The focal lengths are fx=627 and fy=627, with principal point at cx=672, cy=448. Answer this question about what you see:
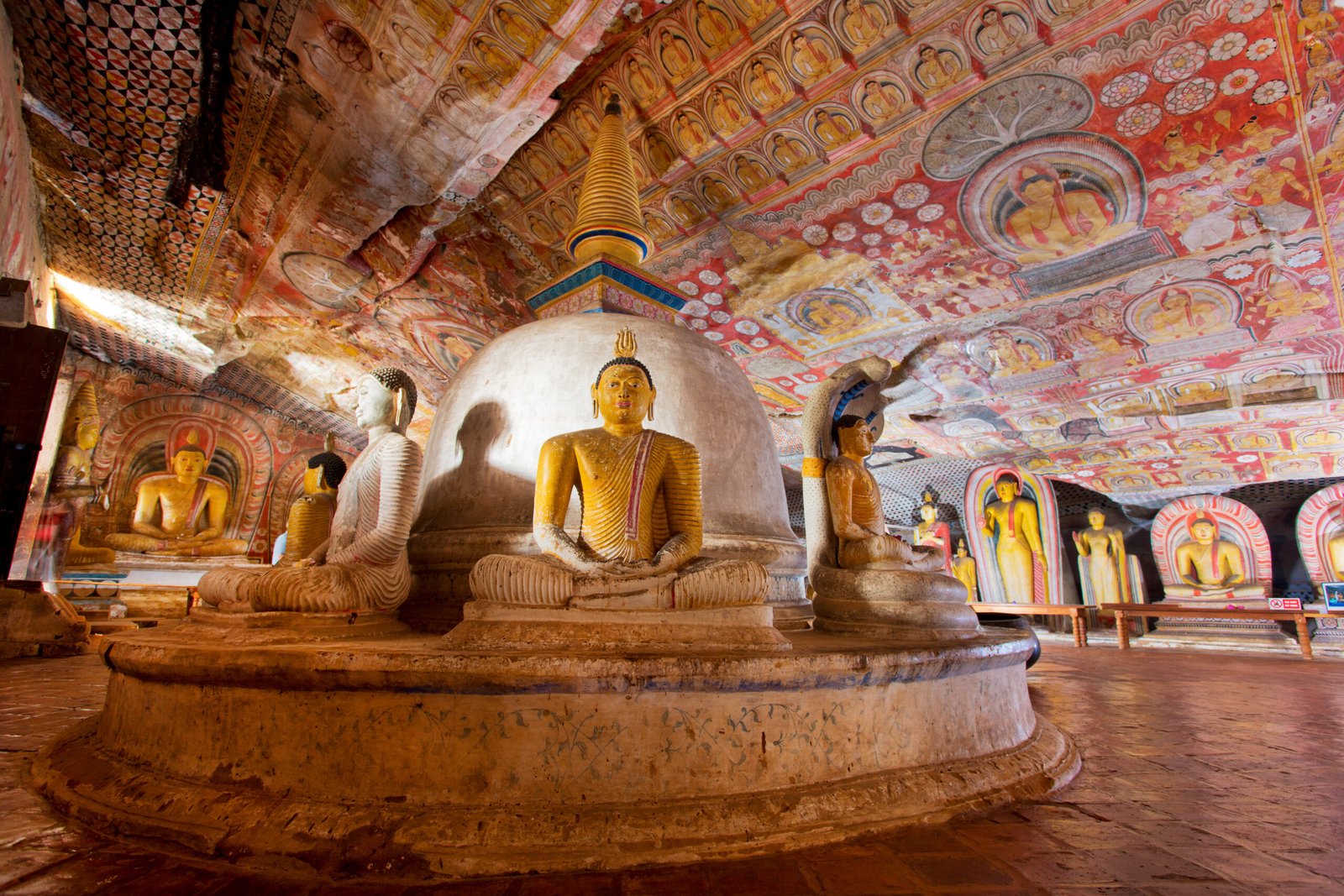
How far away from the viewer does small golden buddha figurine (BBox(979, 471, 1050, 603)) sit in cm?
945

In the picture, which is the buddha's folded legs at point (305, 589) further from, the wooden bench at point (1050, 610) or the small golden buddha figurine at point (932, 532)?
the small golden buddha figurine at point (932, 532)

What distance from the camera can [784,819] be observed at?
1683 mm

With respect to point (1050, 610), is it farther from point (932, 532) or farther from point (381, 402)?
point (381, 402)

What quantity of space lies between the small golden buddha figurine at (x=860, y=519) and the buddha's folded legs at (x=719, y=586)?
123 cm

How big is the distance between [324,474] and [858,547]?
10.1ft

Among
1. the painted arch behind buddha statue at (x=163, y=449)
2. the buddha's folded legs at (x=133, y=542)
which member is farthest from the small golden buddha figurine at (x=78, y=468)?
the painted arch behind buddha statue at (x=163, y=449)

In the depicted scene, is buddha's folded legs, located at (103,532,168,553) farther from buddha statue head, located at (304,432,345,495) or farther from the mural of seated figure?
the mural of seated figure

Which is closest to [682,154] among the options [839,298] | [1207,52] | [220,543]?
[839,298]

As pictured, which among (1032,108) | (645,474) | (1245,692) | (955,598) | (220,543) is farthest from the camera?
(220,543)

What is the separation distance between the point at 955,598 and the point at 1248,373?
7.66m

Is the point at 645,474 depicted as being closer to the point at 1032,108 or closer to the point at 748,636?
the point at 748,636

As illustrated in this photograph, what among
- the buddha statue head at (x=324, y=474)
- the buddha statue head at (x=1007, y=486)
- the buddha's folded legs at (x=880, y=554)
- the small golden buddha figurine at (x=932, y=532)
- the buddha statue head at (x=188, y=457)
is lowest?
the buddha's folded legs at (x=880, y=554)

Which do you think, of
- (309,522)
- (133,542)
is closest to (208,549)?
(133,542)

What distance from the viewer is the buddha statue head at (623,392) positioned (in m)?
2.68
